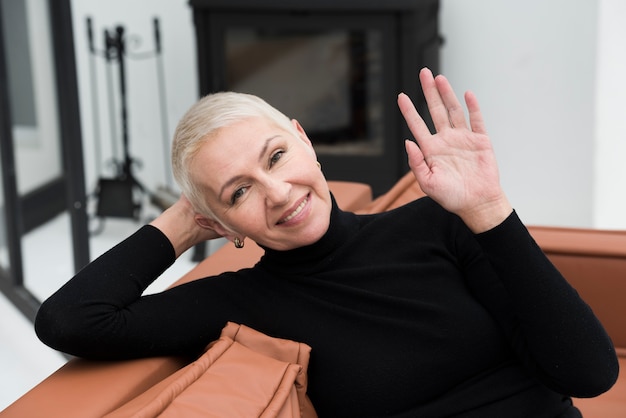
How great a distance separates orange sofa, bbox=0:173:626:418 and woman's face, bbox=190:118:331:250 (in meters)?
0.26

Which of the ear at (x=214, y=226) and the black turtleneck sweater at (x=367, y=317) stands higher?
the ear at (x=214, y=226)

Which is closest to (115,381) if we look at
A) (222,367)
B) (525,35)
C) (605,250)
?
(222,367)

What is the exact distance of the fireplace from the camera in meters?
3.49

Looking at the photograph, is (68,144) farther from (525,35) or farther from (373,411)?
(525,35)

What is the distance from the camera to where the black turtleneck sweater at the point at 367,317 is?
142 centimetres

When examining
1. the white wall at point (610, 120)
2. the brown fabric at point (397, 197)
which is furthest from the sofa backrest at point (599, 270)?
the white wall at point (610, 120)

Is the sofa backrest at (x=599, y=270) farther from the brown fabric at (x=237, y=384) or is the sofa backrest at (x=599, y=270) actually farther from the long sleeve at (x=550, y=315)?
the brown fabric at (x=237, y=384)

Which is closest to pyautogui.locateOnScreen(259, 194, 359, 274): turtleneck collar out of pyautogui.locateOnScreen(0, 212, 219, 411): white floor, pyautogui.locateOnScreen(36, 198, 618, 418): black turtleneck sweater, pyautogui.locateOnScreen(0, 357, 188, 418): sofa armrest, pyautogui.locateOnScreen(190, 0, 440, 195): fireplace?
pyautogui.locateOnScreen(36, 198, 618, 418): black turtleneck sweater

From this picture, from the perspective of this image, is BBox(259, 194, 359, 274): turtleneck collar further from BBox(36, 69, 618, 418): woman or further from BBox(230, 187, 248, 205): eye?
BBox(230, 187, 248, 205): eye

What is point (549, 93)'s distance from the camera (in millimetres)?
3576

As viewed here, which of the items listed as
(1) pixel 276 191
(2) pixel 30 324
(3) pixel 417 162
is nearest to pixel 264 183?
(1) pixel 276 191

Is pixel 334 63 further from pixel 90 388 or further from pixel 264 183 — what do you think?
pixel 90 388

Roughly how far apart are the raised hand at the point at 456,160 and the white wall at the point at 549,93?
227 cm

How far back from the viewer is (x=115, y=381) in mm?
1365
